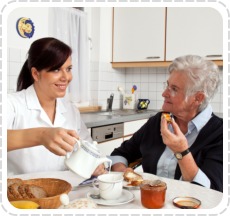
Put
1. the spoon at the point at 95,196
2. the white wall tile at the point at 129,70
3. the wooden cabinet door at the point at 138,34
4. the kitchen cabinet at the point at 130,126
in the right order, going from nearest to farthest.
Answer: the spoon at the point at 95,196
the kitchen cabinet at the point at 130,126
the wooden cabinet door at the point at 138,34
the white wall tile at the point at 129,70

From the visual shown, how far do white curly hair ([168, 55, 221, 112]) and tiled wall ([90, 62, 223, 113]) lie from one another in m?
2.05

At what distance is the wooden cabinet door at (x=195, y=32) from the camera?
3057 mm

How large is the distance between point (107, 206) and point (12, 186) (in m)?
0.32

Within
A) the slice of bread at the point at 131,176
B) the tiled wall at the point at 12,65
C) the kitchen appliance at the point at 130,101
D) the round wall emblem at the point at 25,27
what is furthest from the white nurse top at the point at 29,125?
the kitchen appliance at the point at 130,101

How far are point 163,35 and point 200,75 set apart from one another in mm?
2027

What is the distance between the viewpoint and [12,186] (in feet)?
2.86

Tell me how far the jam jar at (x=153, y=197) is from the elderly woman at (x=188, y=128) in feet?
1.25

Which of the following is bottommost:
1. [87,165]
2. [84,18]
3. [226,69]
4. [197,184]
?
[197,184]

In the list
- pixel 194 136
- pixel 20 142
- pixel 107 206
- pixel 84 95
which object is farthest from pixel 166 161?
pixel 84 95

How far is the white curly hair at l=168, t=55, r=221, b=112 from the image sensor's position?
1.46 meters

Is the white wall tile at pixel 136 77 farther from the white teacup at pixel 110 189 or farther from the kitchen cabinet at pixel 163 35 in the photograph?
the white teacup at pixel 110 189

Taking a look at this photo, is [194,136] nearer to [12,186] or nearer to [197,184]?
[197,184]

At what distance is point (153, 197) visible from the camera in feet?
2.87

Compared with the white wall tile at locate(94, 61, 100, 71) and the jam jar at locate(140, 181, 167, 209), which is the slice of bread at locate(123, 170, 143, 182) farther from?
the white wall tile at locate(94, 61, 100, 71)
